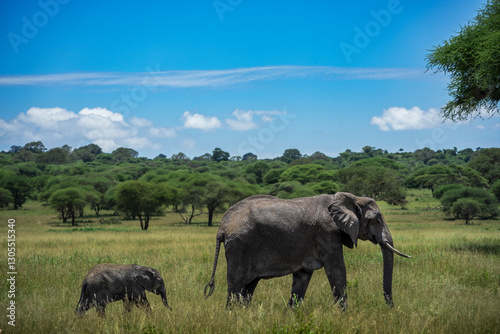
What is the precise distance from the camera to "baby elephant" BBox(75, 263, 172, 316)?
20.8ft

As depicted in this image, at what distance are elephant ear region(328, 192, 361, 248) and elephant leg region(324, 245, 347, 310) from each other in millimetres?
373

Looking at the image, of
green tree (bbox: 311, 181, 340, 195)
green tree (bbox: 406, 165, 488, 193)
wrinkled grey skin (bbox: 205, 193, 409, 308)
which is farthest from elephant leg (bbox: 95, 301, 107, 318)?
green tree (bbox: 406, 165, 488, 193)

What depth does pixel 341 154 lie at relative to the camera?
195000mm

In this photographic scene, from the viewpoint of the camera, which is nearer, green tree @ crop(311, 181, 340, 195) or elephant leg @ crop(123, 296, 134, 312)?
elephant leg @ crop(123, 296, 134, 312)

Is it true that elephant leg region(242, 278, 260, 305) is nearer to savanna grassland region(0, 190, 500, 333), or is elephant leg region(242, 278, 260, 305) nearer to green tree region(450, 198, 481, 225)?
savanna grassland region(0, 190, 500, 333)

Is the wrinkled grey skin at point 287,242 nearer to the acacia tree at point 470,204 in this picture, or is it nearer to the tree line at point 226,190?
the tree line at point 226,190

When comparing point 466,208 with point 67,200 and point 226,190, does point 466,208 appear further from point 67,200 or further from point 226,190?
point 67,200

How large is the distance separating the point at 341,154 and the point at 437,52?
17960cm

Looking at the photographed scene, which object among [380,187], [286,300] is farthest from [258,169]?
[286,300]

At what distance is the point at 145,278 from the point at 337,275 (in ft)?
10.4

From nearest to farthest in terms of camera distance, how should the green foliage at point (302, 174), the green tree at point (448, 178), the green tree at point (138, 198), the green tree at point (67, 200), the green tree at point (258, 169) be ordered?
1. the green tree at point (138, 198)
2. the green tree at point (67, 200)
3. the green tree at point (448, 178)
4. the green foliage at point (302, 174)
5. the green tree at point (258, 169)

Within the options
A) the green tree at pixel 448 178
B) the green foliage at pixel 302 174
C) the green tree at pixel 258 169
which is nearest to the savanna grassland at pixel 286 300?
the green tree at pixel 448 178

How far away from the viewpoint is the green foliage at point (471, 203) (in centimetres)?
4403

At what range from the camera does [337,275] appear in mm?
7043
